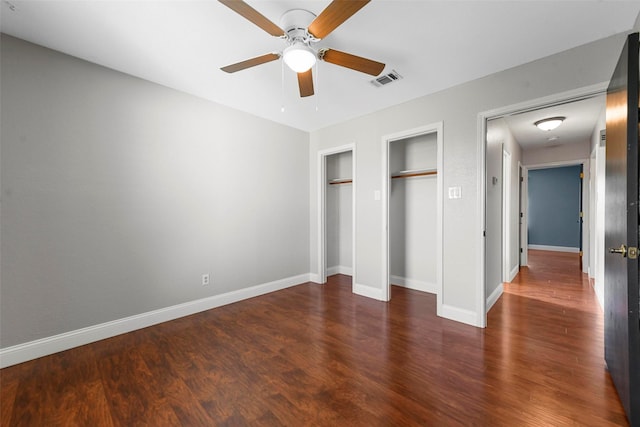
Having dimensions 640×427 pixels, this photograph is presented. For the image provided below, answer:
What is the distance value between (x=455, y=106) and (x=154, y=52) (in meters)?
3.11

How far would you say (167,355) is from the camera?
7.55 ft

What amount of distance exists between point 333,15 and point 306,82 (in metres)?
0.72

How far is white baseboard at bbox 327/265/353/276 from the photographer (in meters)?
5.06

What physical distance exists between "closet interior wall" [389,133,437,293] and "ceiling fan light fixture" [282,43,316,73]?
231 cm

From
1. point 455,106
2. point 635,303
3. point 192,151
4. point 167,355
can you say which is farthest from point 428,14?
point 167,355

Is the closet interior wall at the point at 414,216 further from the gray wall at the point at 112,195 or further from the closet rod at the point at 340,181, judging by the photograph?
the gray wall at the point at 112,195

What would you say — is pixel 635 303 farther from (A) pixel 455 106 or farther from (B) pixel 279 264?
(B) pixel 279 264

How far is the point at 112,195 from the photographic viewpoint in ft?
8.71

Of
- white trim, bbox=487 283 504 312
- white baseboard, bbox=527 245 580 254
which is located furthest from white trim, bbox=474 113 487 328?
white baseboard, bbox=527 245 580 254

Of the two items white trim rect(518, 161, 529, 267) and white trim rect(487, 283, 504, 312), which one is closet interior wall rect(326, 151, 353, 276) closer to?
white trim rect(487, 283, 504, 312)

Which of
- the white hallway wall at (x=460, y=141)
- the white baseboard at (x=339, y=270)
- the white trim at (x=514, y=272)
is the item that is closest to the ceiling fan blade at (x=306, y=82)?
the white hallway wall at (x=460, y=141)

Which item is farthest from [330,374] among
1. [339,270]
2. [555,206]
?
[555,206]

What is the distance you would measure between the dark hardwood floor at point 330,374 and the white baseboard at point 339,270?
5.97ft

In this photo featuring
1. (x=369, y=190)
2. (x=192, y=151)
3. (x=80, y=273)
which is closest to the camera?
(x=80, y=273)
